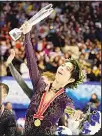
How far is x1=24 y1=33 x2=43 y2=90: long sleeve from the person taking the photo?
156 inches

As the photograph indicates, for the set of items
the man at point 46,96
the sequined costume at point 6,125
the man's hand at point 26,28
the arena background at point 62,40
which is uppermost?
the arena background at point 62,40

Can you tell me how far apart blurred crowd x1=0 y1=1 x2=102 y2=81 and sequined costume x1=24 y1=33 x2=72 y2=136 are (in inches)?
78.3

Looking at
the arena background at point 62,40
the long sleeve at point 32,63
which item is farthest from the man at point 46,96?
the arena background at point 62,40

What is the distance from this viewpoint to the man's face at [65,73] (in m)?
4.00

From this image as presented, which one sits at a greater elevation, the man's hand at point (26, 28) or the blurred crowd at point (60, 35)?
the blurred crowd at point (60, 35)

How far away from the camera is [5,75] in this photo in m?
6.26

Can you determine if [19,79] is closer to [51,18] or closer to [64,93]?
[64,93]

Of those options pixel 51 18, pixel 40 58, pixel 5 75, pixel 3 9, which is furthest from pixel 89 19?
pixel 5 75

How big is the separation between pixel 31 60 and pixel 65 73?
321 mm

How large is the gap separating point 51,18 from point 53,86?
4693 millimetres

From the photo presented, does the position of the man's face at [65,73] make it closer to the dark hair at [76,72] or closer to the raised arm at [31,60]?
the dark hair at [76,72]

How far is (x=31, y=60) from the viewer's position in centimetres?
397

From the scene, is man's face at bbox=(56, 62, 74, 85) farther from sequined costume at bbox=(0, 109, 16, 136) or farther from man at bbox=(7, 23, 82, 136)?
sequined costume at bbox=(0, 109, 16, 136)

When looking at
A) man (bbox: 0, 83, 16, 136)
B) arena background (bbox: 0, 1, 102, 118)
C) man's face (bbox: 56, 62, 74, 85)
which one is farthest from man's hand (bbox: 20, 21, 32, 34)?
arena background (bbox: 0, 1, 102, 118)
